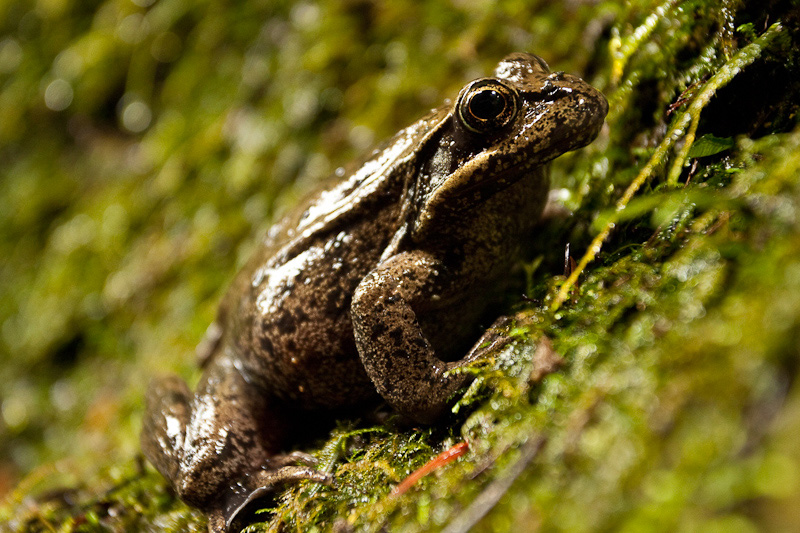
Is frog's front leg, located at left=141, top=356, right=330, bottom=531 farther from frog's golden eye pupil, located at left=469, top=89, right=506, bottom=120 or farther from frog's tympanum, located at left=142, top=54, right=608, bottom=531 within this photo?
frog's golden eye pupil, located at left=469, top=89, right=506, bottom=120

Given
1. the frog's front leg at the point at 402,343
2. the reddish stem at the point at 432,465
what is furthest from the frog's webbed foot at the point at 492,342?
the reddish stem at the point at 432,465

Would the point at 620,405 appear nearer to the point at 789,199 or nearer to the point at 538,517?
the point at 538,517

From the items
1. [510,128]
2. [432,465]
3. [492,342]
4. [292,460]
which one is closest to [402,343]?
[492,342]

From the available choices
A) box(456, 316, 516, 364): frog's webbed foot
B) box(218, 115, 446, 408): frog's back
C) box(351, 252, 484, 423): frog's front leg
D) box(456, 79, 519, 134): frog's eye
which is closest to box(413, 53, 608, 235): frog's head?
box(456, 79, 519, 134): frog's eye

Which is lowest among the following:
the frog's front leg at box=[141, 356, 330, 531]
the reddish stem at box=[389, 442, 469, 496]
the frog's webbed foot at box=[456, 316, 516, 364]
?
the reddish stem at box=[389, 442, 469, 496]

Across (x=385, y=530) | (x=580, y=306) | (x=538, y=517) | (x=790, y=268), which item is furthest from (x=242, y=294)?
(x=790, y=268)

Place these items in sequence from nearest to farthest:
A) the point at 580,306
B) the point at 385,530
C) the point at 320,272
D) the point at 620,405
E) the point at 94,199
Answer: the point at 620,405 < the point at 385,530 < the point at 580,306 < the point at 320,272 < the point at 94,199

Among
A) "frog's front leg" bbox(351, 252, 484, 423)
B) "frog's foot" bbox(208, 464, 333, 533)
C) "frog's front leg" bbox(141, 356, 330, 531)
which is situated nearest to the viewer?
"frog's front leg" bbox(351, 252, 484, 423)
